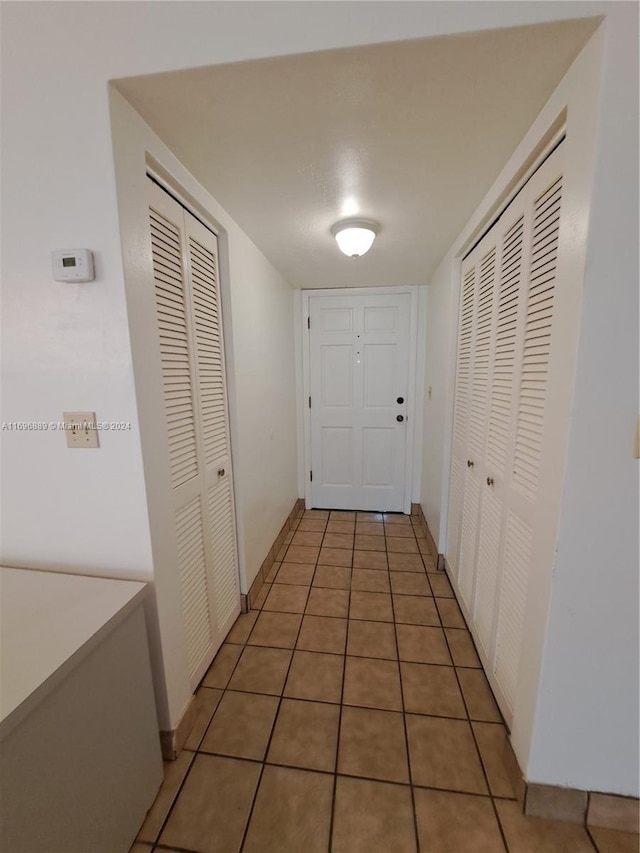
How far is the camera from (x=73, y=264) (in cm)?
92

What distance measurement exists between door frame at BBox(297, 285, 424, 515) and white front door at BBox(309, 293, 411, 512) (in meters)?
0.03

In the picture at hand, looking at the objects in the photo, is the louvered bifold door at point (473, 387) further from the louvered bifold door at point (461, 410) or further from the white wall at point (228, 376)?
the white wall at point (228, 376)

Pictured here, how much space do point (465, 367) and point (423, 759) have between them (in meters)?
1.72

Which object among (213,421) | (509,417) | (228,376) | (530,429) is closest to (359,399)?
(228,376)

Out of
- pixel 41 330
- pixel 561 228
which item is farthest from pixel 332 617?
pixel 561 228

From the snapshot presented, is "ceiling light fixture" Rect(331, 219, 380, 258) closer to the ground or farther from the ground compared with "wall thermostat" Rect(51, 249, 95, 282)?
farther from the ground

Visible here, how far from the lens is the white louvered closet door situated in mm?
1196

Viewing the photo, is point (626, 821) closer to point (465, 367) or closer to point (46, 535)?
point (465, 367)

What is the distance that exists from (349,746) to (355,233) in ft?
7.14

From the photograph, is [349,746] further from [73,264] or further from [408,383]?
[408,383]

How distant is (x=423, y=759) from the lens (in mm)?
1158

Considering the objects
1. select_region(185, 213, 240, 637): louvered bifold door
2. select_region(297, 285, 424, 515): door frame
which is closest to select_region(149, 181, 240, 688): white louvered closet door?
select_region(185, 213, 240, 637): louvered bifold door

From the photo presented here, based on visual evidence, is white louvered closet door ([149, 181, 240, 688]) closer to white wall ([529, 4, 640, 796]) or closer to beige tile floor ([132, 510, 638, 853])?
beige tile floor ([132, 510, 638, 853])

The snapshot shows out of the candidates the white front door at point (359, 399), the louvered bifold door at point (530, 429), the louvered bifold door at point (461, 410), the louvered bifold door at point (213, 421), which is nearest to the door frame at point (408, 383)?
the white front door at point (359, 399)
